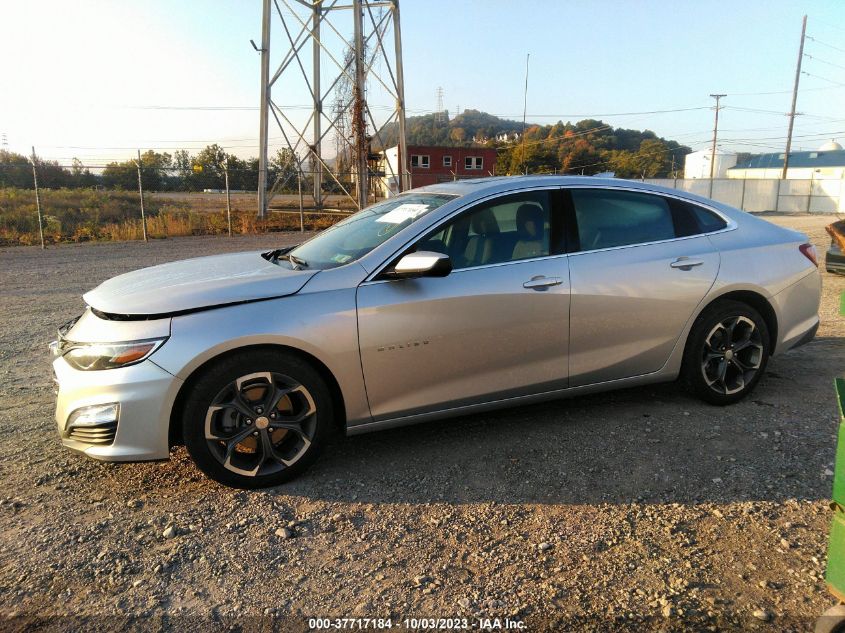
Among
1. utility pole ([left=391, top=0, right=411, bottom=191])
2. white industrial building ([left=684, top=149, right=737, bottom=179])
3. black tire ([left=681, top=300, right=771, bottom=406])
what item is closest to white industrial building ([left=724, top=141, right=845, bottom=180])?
white industrial building ([left=684, top=149, right=737, bottom=179])

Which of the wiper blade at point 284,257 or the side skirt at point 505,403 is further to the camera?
the wiper blade at point 284,257

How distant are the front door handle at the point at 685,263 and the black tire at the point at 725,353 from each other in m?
0.33

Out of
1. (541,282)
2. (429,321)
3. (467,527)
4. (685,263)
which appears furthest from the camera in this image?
(685,263)

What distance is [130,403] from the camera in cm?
309

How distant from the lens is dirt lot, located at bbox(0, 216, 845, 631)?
245 cm

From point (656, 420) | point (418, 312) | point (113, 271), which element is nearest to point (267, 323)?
point (418, 312)

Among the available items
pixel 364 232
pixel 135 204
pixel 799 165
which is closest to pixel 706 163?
pixel 799 165

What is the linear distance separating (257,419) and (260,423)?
28 mm

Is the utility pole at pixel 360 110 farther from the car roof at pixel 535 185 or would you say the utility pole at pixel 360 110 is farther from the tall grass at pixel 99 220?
the car roof at pixel 535 185

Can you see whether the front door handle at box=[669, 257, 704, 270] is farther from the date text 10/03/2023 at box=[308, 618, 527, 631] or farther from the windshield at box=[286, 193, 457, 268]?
the date text 10/03/2023 at box=[308, 618, 527, 631]

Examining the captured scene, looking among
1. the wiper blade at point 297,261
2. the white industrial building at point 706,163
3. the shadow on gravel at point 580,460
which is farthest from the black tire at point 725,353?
the white industrial building at point 706,163

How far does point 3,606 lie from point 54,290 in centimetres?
816

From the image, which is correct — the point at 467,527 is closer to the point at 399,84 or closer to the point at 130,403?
the point at 130,403

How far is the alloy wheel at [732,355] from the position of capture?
14.1ft
